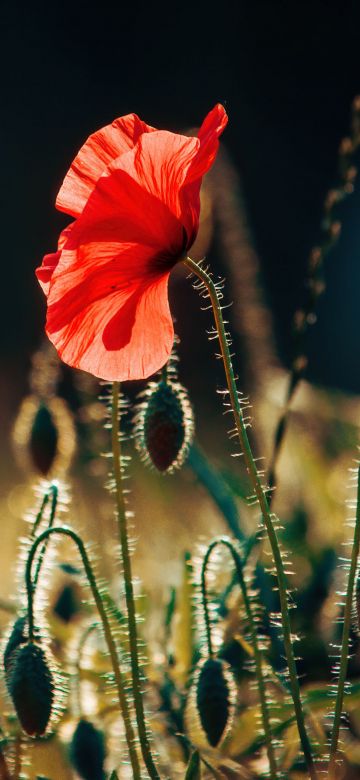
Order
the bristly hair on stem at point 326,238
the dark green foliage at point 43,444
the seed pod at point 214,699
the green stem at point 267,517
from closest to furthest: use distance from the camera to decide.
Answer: the green stem at point 267,517, the seed pod at point 214,699, the bristly hair on stem at point 326,238, the dark green foliage at point 43,444

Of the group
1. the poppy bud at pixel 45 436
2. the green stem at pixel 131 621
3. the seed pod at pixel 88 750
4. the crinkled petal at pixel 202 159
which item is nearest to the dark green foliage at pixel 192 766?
the green stem at pixel 131 621

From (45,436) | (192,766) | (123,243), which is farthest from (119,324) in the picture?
(45,436)

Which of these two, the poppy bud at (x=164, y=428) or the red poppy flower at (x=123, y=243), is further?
the poppy bud at (x=164, y=428)

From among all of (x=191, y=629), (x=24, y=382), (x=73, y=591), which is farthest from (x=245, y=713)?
(x=24, y=382)

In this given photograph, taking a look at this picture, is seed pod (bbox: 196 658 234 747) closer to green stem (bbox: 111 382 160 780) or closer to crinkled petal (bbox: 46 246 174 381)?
green stem (bbox: 111 382 160 780)

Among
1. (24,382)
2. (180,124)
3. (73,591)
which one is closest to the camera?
(73,591)

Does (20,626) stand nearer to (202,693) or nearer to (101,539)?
(202,693)

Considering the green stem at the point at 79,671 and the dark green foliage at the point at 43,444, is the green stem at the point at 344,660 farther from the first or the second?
the dark green foliage at the point at 43,444

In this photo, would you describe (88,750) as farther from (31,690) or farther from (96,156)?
(96,156)

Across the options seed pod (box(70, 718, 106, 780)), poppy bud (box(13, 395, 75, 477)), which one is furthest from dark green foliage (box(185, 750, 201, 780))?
poppy bud (box(13, 395, 75, 477))
